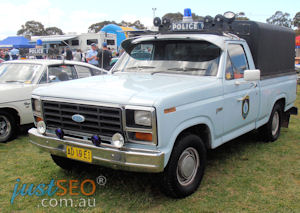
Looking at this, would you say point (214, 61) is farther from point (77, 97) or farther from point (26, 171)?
point (26, 171)

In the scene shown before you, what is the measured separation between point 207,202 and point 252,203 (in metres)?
0.55

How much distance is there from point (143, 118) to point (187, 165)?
3.26 ft

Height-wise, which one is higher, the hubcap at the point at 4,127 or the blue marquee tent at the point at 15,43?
the blue marquee tent at the point at 15,43

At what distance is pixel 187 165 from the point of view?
12.2 feet

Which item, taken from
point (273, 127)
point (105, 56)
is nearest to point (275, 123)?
point (273, 127)

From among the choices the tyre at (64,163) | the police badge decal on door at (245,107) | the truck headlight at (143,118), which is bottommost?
the tyre at (64,163)

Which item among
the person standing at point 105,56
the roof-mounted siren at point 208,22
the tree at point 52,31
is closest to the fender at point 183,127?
the roof-mounted siren at point 208,22

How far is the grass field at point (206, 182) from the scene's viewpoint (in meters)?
3.59

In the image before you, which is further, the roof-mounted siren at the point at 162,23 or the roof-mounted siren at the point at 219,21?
the roof-mounted siren at the point at 162,23

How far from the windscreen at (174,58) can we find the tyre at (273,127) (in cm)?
226

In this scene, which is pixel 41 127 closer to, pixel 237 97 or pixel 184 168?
pixel 184 168

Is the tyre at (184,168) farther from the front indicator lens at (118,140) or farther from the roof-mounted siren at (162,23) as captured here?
the roof-mounted siren at (162,23)

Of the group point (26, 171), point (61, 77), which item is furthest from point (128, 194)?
point (61, 77)

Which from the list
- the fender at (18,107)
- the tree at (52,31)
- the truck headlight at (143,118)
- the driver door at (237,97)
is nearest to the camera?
the truck headlight at (143,118)
